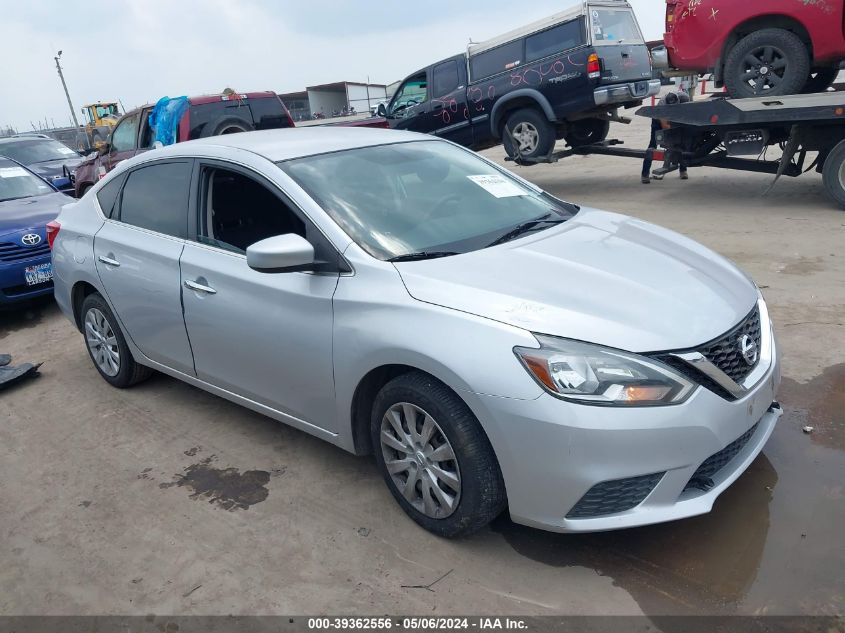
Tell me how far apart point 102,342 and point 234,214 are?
1674mm

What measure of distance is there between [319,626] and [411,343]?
Result: 1.10 metres

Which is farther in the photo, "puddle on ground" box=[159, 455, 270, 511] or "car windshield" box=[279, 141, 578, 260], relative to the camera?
"puddle on ground" box=[159, 455, 270, 511]

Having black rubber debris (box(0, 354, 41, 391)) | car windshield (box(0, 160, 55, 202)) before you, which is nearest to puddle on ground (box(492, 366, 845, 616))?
black rubber debris (box(0, 354, 41, 391))

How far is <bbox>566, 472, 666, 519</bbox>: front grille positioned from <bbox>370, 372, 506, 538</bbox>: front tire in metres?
0.32

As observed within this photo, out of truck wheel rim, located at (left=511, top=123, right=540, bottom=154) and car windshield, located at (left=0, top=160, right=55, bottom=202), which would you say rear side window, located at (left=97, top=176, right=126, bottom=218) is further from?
truck wheel rim, located at (left=511, top=123, right=540, bottom=154)

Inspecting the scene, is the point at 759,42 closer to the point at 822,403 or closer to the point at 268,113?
the point at 822,403

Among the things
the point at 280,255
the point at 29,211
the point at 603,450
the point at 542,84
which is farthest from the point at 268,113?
the point at 603,450

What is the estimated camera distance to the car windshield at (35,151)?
13169 mm

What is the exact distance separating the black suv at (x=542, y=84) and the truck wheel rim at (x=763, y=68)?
6.46 ft

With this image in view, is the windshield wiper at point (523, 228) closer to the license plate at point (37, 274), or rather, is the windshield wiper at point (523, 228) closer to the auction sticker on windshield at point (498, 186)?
the auction sticker on windshield at point (498, 186)

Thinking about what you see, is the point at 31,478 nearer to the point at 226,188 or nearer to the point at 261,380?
the point at 261,380

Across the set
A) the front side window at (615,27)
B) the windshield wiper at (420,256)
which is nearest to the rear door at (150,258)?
the windshield wiper at (420,256)

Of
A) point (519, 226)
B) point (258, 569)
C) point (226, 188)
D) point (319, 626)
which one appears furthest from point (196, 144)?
point (319, 626)

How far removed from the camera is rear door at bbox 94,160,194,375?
3.84m
